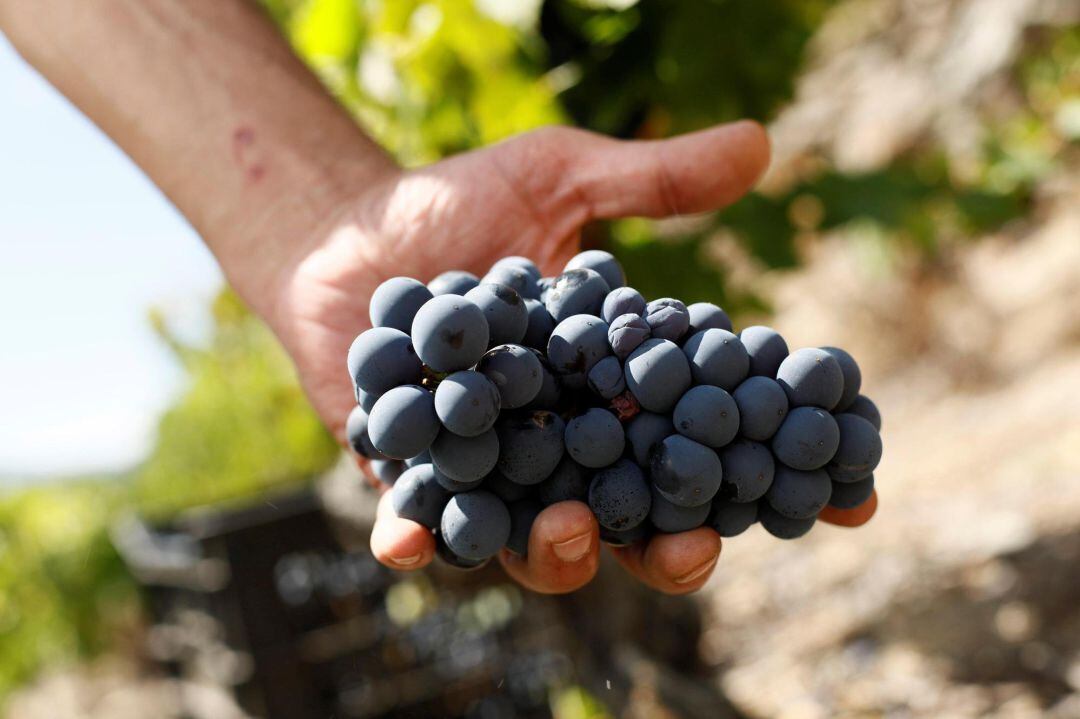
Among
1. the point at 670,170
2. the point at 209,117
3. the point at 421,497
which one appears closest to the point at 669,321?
the point at 421,497

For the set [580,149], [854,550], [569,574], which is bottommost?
[569,574]

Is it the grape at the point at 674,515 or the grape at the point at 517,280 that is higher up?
the grape at the point at 517,280

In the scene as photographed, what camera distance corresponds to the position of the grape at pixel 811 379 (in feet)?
3.30

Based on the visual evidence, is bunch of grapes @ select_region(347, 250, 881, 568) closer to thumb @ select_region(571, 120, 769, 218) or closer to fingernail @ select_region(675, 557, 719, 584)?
fingernail @ select_region(675, 557, 719, 584)

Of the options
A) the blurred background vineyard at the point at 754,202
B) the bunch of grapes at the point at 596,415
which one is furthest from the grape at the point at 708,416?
the blurred background vineyard at the point at 754,202

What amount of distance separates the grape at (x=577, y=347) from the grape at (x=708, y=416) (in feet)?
0.40

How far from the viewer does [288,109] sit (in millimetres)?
1656

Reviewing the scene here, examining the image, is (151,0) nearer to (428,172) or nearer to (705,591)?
(428,172)

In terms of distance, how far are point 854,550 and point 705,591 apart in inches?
26.4

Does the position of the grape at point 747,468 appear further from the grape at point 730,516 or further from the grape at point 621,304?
the grape at point 621,304

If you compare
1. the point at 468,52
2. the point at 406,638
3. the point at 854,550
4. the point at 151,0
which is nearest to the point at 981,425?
the point at 854,550

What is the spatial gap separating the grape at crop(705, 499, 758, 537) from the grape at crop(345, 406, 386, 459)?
461 mm

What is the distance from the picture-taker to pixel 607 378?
100 cm

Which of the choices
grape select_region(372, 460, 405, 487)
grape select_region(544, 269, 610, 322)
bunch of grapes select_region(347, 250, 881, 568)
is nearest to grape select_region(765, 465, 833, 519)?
bunch of grapes select_region(347, 250, 881, 568)
